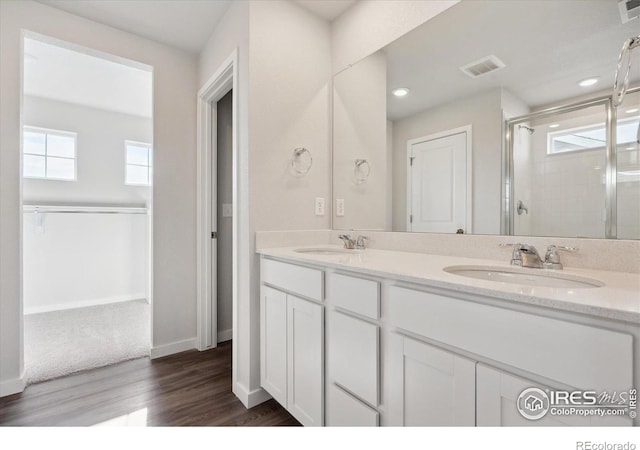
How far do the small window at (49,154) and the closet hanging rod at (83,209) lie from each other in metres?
0.42

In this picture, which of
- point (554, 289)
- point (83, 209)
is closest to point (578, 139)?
point (554, 289)

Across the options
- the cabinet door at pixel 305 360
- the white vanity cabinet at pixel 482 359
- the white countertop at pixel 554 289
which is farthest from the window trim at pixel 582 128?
the cabinet door at pixel 305 360

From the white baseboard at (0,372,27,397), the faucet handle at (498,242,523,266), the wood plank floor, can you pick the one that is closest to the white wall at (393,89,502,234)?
the faucet handle at (498,242,523,266)

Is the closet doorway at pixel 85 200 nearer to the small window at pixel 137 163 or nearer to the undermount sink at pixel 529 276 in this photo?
the small window at pixel 137 163

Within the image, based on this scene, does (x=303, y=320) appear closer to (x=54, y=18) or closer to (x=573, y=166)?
(x=573, y=166)

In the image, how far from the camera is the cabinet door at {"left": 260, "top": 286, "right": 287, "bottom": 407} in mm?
1521

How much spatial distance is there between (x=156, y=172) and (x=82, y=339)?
66.6 inches

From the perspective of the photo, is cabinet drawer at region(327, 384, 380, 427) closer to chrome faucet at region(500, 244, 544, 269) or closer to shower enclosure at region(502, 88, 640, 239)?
chrome faucet at region(500, 244, 544, 269)

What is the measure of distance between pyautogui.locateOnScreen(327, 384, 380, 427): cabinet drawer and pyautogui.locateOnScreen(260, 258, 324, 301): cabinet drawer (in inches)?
15.6

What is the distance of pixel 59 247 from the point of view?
11.8 feet

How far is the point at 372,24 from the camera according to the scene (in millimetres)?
1810

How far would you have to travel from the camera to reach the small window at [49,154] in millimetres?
3653
